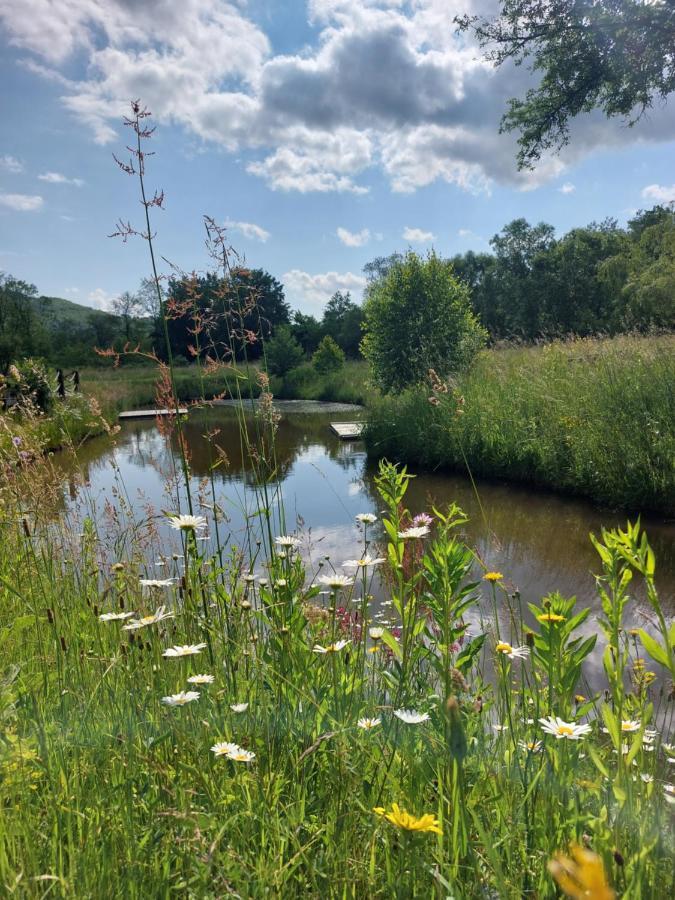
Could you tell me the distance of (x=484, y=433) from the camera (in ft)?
28.8

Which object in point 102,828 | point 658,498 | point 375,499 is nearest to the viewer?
point 102,828

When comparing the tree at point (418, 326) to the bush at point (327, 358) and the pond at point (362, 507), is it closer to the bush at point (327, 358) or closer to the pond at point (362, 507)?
the pond at point (362, 507)

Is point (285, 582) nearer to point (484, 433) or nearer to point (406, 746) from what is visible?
point (406, 746)

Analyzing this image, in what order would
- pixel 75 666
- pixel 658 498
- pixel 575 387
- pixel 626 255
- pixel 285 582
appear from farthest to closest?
pixel 626 255
pixel 575 387
pixel 658 498
pixel 75 666
pixel 285 582

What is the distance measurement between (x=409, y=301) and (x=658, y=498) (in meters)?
7.80

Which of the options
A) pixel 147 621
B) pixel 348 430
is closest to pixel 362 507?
pixel 147 621

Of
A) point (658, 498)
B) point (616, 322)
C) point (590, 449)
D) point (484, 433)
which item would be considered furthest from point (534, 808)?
point (616, 322)

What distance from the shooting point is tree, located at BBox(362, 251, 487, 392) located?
504 inches

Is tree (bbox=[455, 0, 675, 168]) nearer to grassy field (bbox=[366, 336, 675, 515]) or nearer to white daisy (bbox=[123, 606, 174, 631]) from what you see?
grassy field (bbox=[366, 336, 675, 515])

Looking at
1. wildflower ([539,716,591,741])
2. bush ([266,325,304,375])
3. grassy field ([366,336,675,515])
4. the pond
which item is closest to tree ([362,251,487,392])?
grassy field ([366,336,675,515])

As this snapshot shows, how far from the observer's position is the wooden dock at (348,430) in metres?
13.3

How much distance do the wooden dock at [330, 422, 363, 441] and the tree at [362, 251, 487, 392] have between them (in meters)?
1.11

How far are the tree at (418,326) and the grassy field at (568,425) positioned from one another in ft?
5.06

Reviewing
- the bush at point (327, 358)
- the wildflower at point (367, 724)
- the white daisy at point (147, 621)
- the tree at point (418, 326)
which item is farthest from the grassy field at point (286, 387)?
the wildflower at point (367, 724)
